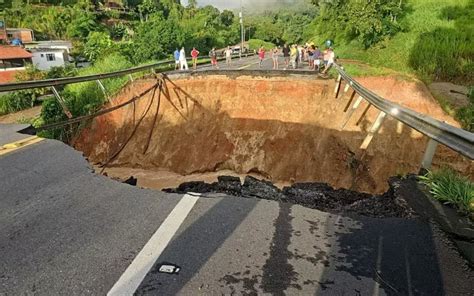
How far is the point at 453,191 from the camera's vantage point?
367 cm

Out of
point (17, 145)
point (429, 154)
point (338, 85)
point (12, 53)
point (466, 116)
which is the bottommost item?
point (466, 116)

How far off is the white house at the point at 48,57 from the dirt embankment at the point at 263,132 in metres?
33.8

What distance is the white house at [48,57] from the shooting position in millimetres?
45750

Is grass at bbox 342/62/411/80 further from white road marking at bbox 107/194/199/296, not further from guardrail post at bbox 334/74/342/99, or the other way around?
white road marking at bbox 107/194/199/296

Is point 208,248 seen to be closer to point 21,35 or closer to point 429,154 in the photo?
point 429,154

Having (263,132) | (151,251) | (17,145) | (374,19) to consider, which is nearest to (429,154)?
(151,251)

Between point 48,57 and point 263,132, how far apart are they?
41108 millimetres

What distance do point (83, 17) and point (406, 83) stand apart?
65064 mm

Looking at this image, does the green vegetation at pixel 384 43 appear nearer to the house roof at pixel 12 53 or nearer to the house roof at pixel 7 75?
the house roof at pixel 12 53

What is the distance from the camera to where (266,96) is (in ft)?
60.3

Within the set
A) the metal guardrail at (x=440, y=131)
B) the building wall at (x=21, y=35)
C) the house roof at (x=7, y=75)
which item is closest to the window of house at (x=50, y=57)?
the house roof at (x=7, y=75)

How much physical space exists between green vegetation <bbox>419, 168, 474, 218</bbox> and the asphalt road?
534 millimetres

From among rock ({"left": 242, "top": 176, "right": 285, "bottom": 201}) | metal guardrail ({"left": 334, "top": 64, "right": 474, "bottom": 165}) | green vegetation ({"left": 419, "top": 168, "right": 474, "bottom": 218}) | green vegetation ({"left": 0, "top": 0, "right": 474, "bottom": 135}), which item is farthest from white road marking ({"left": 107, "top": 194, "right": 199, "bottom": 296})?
green vegetation ({"left": 0, "top": 0, "right": 474, "bottom": 135})

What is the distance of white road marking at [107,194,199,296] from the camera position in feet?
8.00
